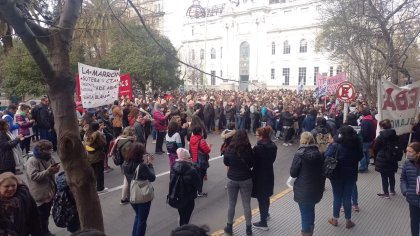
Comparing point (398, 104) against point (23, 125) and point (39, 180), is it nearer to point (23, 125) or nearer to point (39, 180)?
point (39, 180)

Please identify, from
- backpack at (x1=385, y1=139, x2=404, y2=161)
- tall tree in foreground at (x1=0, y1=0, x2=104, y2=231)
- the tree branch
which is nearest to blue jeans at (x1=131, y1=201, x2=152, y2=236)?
tall tree in foreground at (x1=0, y1=0, x2=104, y2=231)

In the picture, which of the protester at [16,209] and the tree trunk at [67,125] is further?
the protester at [16,209]

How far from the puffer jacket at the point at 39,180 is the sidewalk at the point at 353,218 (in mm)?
2672

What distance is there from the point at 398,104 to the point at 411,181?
3262 millimetres

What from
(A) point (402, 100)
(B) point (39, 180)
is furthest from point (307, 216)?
(A) point (402, 100)

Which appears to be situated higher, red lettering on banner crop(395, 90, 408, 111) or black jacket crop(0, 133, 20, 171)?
red lettering on banner crop(395, 90, 408, 111)

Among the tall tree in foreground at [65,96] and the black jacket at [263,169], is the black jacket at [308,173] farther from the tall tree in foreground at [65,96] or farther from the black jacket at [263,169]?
the tall tree in foreground at [65,96]

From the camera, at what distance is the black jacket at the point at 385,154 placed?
23.1 ft

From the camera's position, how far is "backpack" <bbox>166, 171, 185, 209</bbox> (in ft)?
16.7

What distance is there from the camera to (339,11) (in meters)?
14.8

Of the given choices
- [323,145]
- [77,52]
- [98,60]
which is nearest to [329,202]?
[323,145]

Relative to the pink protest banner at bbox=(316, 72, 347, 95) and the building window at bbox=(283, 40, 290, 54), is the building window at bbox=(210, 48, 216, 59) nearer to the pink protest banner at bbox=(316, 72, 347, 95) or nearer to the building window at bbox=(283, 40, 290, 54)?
the building window at bbox=(283, 40, 290, 54)

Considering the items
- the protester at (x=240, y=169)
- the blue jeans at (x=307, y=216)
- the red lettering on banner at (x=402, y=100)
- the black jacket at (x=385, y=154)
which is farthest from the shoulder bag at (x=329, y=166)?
the red lettering on banner at (x=402, y=100)

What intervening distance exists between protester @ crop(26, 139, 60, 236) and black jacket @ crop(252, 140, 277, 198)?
303 cm
